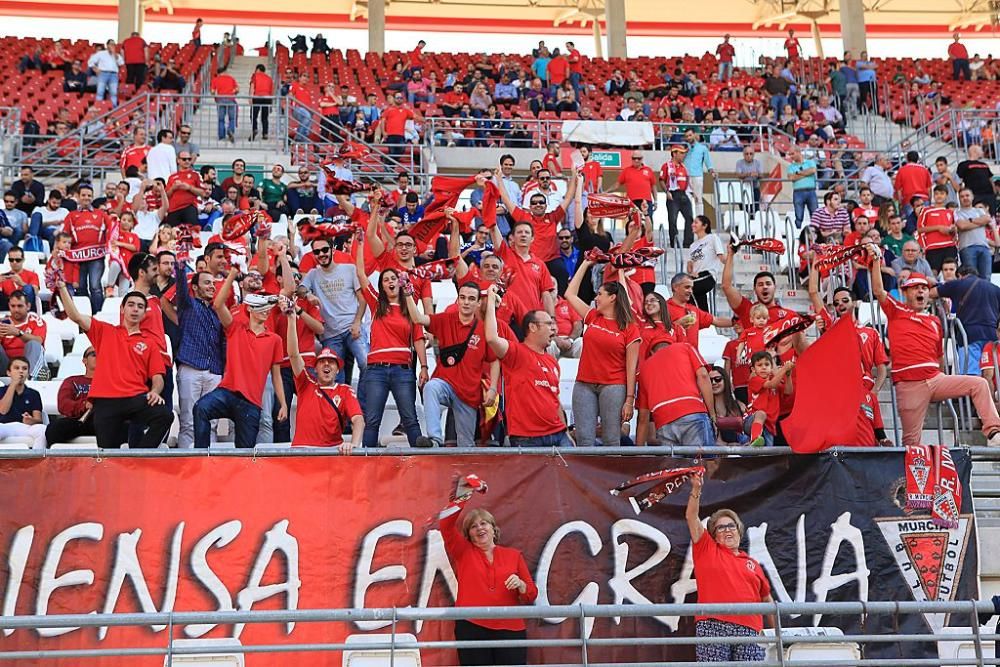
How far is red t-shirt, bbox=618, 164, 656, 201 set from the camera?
49.8 ft

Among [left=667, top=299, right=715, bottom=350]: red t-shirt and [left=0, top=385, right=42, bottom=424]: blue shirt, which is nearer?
[left=0, top=385, right=42, bottom=424]: blue shirt

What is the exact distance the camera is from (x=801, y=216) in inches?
664

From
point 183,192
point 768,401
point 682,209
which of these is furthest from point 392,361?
point 682,209

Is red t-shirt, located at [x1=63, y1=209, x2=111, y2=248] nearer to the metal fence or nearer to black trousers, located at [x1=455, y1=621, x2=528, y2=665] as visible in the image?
black trousers, located at [x1=455, y1=621, x2=528, y2=665]

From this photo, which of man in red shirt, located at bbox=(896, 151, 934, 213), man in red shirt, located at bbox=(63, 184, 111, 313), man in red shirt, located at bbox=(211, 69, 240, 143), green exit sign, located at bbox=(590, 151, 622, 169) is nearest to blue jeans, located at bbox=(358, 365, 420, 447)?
man in red shirt, located at bbox=(63, 184, 111, 313)

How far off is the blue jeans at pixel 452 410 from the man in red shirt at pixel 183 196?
236 inches

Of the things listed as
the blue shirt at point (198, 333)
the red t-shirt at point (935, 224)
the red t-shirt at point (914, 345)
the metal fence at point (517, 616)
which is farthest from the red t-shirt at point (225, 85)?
the metal fence at point (517, 616)

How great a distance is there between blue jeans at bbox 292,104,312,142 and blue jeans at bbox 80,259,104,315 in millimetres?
7441

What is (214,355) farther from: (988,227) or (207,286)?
(988,227)

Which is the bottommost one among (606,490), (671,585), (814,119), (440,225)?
(671,585)

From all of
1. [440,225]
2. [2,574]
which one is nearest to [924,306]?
[440,225]

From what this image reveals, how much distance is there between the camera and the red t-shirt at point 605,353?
29.2ft

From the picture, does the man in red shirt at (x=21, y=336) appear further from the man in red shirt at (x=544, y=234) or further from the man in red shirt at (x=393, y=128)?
the man in red shirt at (x=393, y=128)

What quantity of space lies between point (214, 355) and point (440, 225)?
2.14 meters
